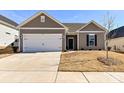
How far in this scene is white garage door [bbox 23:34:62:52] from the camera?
29.9 metres

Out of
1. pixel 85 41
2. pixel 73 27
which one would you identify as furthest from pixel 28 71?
pixel 73 27

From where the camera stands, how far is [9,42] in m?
38.4

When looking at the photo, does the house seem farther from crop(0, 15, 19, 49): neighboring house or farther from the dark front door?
crop(0, 15, 19, 49): neighboring house

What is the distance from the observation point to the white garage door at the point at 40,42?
29875mm

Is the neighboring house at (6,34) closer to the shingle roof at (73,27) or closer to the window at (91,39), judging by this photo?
the shingle roof at (73,27)

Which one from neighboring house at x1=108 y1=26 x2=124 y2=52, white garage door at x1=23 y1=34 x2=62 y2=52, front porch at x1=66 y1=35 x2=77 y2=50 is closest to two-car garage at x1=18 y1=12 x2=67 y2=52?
white garage door at x1=23 y1=34 x2=62 y2=52
